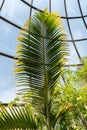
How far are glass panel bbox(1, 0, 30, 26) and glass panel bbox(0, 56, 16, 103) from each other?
1710 mm

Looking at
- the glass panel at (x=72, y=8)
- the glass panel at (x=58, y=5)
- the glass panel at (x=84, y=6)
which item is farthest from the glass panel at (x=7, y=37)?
the glass panel at (x=84, y=6)

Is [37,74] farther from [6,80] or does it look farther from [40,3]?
[40,3]

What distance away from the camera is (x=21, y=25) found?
13055 millimetres

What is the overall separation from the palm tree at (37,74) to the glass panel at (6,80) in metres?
7.45

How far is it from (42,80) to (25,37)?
0.64 m

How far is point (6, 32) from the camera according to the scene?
12617mm

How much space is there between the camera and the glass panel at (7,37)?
40.4 ft

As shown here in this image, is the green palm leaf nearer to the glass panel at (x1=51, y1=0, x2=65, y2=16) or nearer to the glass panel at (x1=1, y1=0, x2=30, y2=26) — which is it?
the glass panel at (x1=1, y1=0, x2=30, y2=26)

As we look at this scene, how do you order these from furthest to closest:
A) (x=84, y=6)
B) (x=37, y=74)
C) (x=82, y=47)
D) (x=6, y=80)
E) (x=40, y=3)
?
(x=82, y=47) < (x=84, y=6) < (x=40, y=3) < (x=6, y=80) < (x=37, y=74)

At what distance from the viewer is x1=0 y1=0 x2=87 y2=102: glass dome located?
12.2 metres

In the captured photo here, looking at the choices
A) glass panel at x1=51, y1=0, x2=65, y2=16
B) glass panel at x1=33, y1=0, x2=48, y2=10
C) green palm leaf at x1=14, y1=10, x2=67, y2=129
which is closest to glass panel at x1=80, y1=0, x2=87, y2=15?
glass panel at x1=51, y1=0, x2=65, y2=16

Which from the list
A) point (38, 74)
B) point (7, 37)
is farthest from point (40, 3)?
point (38, 74)

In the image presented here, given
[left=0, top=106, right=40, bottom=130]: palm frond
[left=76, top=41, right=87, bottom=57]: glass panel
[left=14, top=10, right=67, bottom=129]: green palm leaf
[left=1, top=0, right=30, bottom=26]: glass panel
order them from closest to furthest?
[left=0, top=106, right=40, bottom=130]: palm frond
[left=14, top=10, right=67, bottom=129]: green palm leaf
[left=1, top=0, right=30, bottom=26]: glass panel
[left=76, top=41, right=87, bottom=57]: glass panel

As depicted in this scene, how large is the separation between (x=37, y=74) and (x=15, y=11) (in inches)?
356
